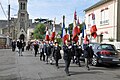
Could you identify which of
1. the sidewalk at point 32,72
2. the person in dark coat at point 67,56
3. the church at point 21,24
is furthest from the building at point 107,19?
the church at point 21,24

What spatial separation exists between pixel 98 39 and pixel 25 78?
25599 millimetres

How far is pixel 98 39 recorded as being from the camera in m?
36.8

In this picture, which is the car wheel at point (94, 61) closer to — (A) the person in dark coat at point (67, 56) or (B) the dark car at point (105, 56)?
(B) the dark car at point (105, 56)

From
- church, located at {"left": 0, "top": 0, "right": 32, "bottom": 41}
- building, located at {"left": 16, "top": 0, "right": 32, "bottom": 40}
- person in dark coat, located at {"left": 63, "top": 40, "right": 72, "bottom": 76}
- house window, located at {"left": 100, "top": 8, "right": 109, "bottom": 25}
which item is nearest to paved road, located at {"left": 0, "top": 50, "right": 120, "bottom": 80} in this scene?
person in dark coat, located at {"left": 63, "top": 40, "right": 72, "bottom": 76}

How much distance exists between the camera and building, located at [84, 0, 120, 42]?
31.7 metres

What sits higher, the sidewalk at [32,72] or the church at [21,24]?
the church at [21,24]

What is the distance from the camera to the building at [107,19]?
31.7m

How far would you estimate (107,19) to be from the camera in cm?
3397

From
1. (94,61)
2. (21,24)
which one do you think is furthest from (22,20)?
(94,61)

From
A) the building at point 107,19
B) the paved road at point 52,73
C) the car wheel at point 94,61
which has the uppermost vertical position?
the building at point 107,19

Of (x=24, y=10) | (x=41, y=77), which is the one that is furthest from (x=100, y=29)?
(x=24, y=10)

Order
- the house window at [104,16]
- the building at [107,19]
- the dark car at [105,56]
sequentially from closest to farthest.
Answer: the dark car at [105,56]
the building at [107,19]
the house window at [104,16]

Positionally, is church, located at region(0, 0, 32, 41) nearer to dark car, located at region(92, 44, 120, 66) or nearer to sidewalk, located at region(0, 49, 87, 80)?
sidewalk, located at region(0, 49, 87, 80)

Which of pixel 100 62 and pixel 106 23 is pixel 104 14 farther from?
pixel 100 62
